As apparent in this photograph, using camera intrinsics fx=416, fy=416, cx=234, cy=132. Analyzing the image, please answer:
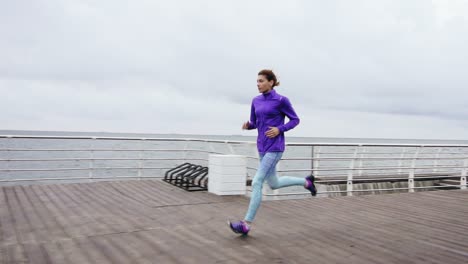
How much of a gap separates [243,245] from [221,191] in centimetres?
349

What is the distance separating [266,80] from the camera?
4.73 metres

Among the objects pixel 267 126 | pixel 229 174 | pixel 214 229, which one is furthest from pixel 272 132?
pixel 229 174

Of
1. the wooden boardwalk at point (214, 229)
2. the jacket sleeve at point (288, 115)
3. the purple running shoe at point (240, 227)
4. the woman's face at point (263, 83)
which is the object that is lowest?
the wooden boardwalk at point (214, 229)

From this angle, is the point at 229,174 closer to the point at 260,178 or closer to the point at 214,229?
the point at 214,229

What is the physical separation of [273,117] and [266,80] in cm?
43

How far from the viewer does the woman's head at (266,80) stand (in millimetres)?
4727

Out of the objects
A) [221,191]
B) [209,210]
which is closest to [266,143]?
[209,210]

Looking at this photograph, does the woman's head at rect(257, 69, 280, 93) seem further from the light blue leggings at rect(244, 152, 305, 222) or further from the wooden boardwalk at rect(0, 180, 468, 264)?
the wooden boardwalk at rect(0, 180, 468, 264)

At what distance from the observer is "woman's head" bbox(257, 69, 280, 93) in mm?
4727

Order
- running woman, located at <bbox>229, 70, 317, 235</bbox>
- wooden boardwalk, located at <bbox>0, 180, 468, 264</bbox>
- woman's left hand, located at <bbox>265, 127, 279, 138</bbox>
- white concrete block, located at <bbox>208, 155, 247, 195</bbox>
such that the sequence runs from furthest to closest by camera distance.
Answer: white concrete block, located at <bbox>208, 155, 247, 195</bbox> → running woman, located at <bbox>229, 70, 317, 235</bbox> → woman's left hand, located at <bbox>265, 127, 279, 138</bbox> → wooden boardwalk, located at <bbox>0, 180, 468, 264</bbox>

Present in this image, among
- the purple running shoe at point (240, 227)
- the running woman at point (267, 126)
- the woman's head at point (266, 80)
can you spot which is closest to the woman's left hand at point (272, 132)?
the running woman at point (267, 126)

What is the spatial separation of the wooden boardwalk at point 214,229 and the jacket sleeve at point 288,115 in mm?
1271

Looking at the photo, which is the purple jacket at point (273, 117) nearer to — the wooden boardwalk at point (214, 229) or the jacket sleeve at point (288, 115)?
the jacket sleeve at point (288, 115)

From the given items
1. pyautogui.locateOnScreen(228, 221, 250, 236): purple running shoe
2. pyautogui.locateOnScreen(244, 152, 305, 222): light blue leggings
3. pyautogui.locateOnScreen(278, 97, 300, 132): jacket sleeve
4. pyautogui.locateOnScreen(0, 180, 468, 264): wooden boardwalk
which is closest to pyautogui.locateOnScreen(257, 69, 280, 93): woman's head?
pyautogui.locateOnScreen(278, 97, 300, 132): jacket sleeve
